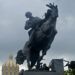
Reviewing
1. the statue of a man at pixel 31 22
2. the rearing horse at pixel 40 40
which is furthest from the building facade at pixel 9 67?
the rearing horse at pixel 40 40

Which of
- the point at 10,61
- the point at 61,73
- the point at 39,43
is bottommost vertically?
the point at 61,73

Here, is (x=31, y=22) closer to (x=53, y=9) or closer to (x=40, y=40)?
(x=40, y=40)

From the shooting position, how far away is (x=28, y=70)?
17500 mm

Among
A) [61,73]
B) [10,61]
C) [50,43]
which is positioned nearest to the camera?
[61,73]

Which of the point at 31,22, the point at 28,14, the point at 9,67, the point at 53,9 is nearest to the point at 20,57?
the point at 31,22

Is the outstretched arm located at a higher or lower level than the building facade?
lower

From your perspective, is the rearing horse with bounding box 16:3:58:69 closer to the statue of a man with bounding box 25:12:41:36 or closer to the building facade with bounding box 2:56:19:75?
the statue of a man with bounding box 25:12:41:36

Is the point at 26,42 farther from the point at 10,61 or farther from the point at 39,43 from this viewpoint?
the point at 10,61

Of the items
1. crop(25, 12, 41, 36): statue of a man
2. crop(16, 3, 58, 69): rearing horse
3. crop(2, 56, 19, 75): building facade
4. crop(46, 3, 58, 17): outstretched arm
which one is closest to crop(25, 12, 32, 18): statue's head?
crop(25, 12, 41, 36): statue of a man

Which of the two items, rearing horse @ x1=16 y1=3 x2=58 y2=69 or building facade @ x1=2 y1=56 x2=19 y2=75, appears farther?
building facade @ x1=2 y1=56 x2=19 y2=75

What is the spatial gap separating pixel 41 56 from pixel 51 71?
1.39 meters

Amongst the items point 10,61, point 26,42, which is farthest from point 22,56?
point 10,61

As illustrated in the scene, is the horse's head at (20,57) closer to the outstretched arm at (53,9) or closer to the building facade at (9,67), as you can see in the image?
the outstretched arm at (53,9)

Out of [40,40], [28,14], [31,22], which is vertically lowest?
[40,40]
